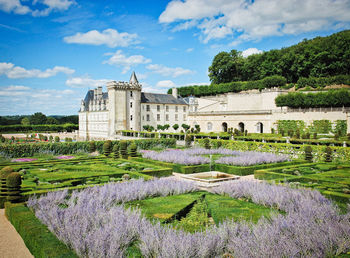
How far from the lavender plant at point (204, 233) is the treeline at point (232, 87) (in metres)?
39.1

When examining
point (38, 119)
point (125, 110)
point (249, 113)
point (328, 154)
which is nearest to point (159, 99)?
point (125, 110)

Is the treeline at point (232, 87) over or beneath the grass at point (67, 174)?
over

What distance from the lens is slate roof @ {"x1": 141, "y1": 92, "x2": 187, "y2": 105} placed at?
45.8 metres

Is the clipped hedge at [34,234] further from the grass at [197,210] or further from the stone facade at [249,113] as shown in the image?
the stone facade at [249,113]

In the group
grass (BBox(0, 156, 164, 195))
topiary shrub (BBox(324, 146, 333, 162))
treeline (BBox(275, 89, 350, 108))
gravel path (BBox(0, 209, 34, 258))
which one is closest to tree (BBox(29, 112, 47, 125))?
treeline (BBox(275, 89, 350, 108))

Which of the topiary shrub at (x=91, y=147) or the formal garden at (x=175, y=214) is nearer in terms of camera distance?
the formal garden at (x=175, y=214)

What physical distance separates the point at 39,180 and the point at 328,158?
592 inches

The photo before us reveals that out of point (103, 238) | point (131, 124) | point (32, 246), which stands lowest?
point (32, 246)

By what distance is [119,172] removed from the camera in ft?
39.8

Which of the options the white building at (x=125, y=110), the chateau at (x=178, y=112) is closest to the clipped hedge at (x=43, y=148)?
the white building at (x=125, y=110)

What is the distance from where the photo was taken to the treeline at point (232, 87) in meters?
43.8

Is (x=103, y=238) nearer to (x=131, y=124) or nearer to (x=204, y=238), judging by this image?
(x=204, y=238)

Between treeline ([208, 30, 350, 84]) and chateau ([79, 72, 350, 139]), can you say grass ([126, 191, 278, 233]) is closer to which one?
chateau ([79, 72, 350, 139])

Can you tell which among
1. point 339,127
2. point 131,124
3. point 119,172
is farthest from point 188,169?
point 131,124
